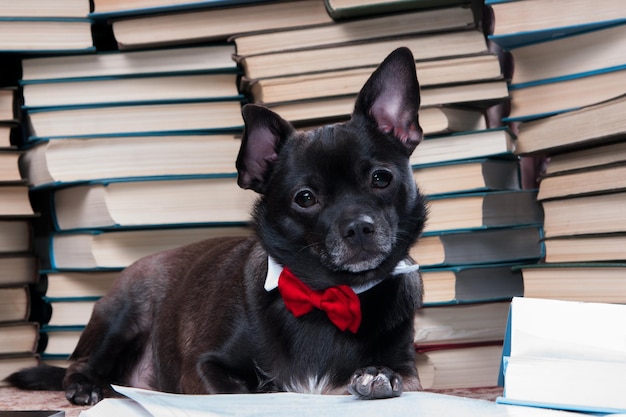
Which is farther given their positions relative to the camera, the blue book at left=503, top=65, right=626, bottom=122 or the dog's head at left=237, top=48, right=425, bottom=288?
the blue book at left=503, top=65, right=626, bottom=122

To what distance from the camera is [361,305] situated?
73.8 inches

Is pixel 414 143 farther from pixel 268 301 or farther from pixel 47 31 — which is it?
pixel 47 31

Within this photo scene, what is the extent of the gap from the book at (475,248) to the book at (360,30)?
0.62 meters

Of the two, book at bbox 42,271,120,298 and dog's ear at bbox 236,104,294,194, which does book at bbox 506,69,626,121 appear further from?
book at bbox 42,271,120,298

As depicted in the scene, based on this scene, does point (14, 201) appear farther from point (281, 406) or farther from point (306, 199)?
point (281, 406)

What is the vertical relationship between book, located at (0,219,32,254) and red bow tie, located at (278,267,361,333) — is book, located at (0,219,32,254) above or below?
above


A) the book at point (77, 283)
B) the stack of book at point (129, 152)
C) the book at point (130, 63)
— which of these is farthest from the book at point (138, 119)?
the book at point (77, 283)

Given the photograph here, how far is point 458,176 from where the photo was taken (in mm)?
2336

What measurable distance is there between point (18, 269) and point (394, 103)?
55.7 inches

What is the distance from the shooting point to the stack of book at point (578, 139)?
2.07 metres

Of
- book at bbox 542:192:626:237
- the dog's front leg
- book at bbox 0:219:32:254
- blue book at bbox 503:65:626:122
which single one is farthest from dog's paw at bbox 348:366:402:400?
book at bbox 0:219:32:254

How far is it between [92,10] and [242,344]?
132 cm

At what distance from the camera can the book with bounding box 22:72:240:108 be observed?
255 cm

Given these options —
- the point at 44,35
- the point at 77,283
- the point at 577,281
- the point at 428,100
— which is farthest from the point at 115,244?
the point at 577,281
